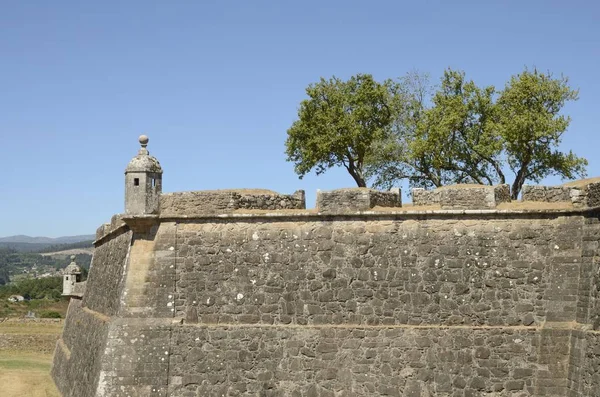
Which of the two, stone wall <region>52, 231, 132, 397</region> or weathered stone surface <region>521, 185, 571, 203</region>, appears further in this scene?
stone wall <region>52, 231, 132, 397</region>

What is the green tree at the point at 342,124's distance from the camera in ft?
118

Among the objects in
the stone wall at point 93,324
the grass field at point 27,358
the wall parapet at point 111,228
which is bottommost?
the grass field at point 27,358

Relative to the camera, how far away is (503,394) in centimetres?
1692

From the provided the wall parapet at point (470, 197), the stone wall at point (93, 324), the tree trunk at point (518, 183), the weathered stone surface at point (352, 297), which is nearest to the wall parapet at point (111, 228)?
the stone wall at point (93, 324)

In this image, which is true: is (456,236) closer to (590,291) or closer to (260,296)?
(590,291)

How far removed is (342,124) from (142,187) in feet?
57.9

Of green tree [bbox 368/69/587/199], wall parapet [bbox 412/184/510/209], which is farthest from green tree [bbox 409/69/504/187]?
wall parapet [bbox 412/184/510/209]

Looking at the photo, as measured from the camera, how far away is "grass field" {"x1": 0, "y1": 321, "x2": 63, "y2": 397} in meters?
26.9

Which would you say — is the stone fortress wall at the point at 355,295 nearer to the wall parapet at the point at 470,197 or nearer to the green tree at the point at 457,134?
the wall parapet at the point at 470,197

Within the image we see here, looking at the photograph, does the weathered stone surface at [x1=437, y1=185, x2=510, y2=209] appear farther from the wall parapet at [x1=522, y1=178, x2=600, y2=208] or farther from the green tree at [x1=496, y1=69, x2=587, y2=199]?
the green tree at [x1=496, y1=69, x2=587, y2=199]

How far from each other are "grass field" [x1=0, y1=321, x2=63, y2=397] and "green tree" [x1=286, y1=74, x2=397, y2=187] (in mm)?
14206

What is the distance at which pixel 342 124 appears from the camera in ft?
117

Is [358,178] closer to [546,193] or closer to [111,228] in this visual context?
[111,228]

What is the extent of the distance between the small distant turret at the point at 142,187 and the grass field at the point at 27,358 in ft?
31.3
